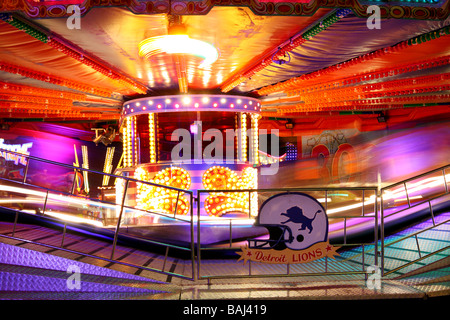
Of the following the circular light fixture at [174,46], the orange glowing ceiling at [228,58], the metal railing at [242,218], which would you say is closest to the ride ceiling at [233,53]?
the orange glowing ceiling at [228,58]

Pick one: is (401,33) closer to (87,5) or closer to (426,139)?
(87,5)

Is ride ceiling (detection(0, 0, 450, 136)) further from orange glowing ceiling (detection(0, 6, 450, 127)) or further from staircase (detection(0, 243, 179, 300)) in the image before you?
staircase (detection(0, 243, 179, 300))

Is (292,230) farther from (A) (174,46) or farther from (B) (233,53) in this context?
(B) (233,53)

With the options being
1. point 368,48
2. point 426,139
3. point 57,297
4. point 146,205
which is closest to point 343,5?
point 368,48

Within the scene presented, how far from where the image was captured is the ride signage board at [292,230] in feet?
14.3

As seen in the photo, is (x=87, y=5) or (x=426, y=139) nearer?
(x=87, y=5)

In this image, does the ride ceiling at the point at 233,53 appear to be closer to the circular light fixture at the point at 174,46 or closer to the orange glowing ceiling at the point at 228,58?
the orange glowing ceiling at the point at 228,58

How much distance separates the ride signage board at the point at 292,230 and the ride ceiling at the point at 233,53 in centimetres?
189

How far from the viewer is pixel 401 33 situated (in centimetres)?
504

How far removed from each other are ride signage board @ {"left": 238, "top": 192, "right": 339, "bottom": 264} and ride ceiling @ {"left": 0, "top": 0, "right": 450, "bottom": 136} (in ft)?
6.19

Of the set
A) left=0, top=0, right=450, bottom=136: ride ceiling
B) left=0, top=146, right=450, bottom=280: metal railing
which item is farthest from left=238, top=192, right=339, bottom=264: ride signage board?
left=0, top=0, right=450, bottom=136: ride ceiling

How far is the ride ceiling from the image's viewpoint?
4.14m

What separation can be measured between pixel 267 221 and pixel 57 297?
2230 mm
